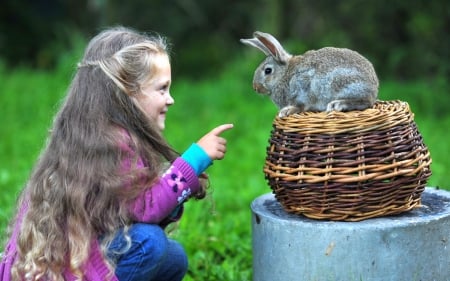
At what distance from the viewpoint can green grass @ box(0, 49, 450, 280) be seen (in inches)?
173

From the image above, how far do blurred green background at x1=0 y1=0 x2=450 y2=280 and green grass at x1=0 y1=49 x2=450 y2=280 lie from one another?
0.4 inches

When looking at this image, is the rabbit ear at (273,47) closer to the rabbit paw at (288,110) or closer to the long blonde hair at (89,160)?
the rabbit paw at (288,110)

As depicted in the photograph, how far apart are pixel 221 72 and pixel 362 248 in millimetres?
8132

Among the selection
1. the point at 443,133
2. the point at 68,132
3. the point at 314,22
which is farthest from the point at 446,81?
the point at 68,132

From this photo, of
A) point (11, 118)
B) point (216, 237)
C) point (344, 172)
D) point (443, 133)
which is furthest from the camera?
point (11, 118)

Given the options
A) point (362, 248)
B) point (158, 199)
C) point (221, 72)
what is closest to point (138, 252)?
point (158, 199)

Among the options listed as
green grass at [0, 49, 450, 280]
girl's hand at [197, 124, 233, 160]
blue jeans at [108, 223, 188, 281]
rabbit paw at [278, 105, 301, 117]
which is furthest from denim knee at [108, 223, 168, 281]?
rabbit paw at [278, 105, 301, 117]

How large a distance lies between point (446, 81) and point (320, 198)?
5366 millimetres

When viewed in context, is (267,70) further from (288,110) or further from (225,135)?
(225,135)

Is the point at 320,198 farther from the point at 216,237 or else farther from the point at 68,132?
the point at 216,237

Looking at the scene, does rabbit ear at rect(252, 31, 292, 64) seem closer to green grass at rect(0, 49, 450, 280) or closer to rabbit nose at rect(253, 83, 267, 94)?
rabbit nose at rect(253, 83, 267, 94)

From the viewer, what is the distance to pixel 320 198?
3.07m

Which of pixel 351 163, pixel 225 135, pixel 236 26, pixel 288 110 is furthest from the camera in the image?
pixel 236 26

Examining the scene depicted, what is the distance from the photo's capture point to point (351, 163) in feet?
9.83
